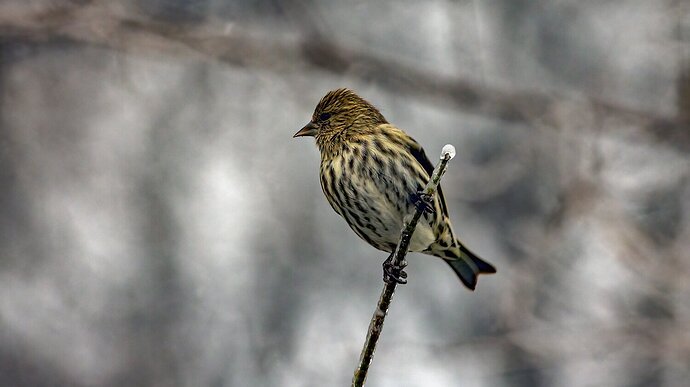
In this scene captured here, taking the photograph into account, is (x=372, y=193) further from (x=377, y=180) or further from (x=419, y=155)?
(x=419, y=155)

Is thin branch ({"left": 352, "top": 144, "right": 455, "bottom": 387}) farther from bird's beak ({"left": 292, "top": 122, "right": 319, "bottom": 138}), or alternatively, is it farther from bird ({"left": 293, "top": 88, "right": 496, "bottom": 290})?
bird's beak ({"left": 292, "top": 122, "right": 319, "bottom": 138})

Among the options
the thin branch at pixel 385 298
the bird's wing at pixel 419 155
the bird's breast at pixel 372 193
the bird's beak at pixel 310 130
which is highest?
the bird's beak at pixel 310 130

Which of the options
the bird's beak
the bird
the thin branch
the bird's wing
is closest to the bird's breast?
the bird

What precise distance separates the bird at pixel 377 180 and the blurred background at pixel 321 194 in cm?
286

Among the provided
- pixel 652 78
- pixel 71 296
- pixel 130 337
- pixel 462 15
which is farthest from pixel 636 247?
pixel 71 296

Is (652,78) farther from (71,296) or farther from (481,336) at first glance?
(71,296)

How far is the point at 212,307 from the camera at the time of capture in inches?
347

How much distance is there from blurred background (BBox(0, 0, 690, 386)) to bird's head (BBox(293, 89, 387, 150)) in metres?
3.08

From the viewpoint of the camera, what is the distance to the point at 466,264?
224 inches

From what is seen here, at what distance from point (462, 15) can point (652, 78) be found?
1.85m

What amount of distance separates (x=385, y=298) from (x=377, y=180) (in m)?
1.39

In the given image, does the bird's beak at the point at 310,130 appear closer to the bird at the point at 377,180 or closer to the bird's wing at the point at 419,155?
the bird at the point at 377,180

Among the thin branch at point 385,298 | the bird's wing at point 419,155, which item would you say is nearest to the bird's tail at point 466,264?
the bird's wing at point 419,155

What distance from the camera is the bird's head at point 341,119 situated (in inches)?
216
